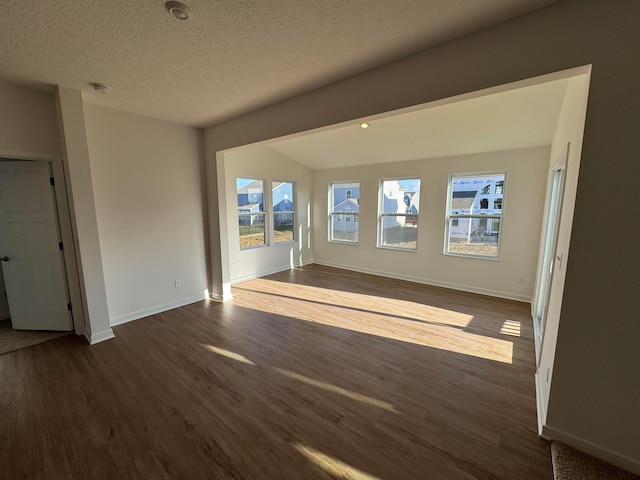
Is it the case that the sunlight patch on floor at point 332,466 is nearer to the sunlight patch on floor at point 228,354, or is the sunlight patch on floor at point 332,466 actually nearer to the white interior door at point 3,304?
the sunlight patch on floor at point 228,354

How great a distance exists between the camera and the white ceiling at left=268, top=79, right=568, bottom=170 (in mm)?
2998

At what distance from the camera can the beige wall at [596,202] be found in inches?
53.8

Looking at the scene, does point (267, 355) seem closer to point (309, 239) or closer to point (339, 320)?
point (339, 320)

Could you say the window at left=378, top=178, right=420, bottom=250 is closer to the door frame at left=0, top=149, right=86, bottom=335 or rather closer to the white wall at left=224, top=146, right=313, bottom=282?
the white wall at left=224, top=146, right=313, bottom=282

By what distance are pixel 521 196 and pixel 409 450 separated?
4.03m

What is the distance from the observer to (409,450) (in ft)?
5.52

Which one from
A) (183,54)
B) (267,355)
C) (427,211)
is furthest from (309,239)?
(183,54)

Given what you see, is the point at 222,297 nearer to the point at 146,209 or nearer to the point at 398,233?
the point at 146,209

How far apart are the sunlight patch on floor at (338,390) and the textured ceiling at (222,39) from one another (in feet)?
8.82

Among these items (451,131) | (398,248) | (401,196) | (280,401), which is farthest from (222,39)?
(398,248)

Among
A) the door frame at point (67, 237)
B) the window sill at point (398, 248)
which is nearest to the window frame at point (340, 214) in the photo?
the window sill at point (398, 248)

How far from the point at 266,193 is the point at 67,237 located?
3300mm

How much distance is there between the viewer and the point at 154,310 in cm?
378

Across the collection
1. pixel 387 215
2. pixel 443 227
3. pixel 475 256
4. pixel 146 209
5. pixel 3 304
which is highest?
pixel 146 209
